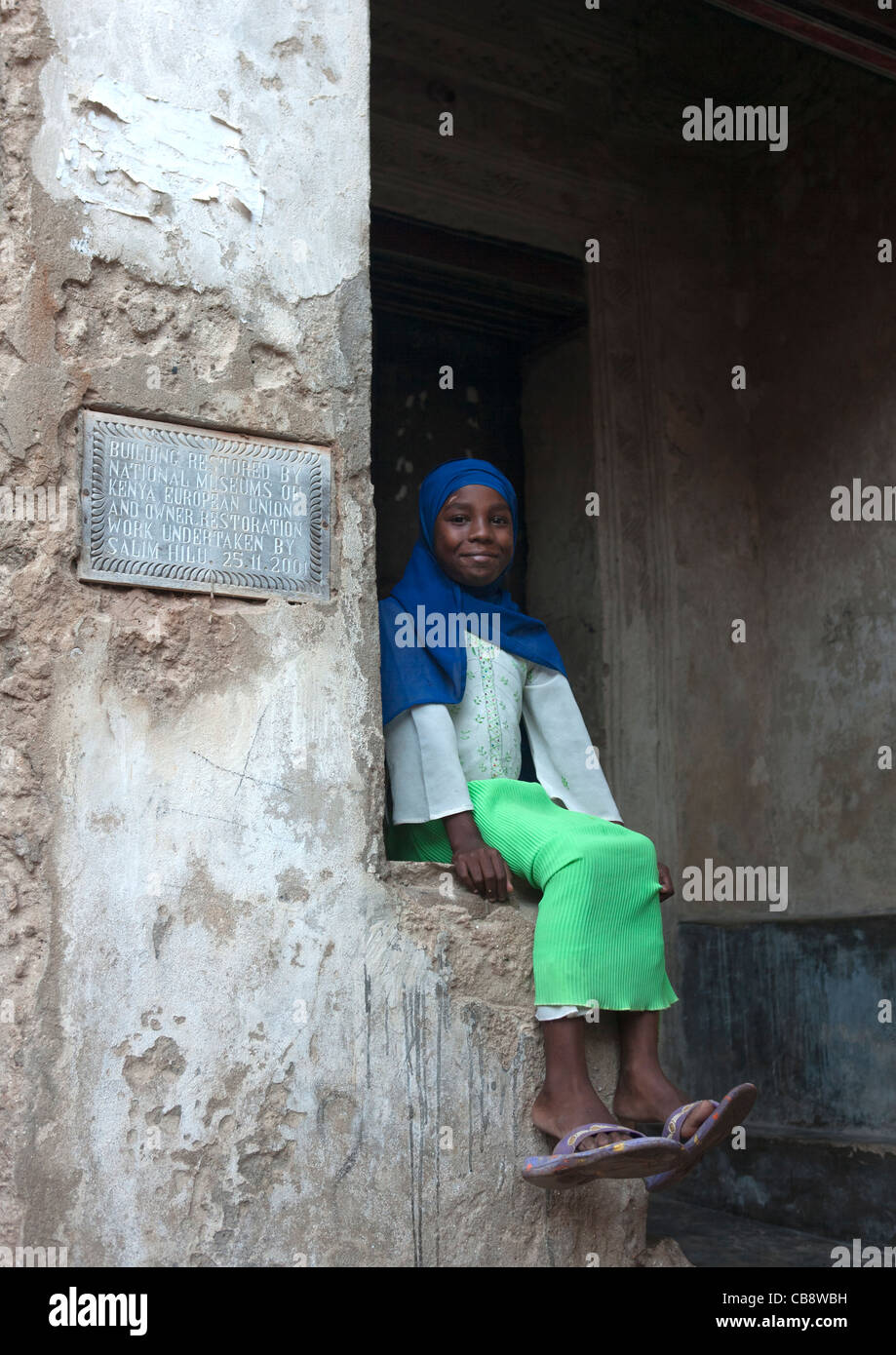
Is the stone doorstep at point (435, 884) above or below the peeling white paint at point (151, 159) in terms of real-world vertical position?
below

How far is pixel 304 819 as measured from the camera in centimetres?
301

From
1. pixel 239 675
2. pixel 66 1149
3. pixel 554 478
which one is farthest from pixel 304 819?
pixel 554 478

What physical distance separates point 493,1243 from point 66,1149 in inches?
36.1

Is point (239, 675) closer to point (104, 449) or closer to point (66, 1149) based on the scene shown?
point (104, 449)

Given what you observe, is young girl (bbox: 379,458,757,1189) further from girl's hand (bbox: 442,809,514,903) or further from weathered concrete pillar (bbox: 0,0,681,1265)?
weathered concrete pillar (bbox: 0,0,681,1265)

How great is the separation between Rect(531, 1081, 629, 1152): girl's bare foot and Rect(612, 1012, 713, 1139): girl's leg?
9 centimetres

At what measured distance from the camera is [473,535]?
12.1ft

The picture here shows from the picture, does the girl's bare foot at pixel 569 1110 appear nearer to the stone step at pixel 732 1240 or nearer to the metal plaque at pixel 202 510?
the metal plaque at pixel 202 510

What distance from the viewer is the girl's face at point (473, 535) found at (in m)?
3.71
